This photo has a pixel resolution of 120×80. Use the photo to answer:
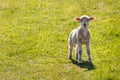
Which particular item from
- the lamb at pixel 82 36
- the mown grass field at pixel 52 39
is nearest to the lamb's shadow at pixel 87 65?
the mown grass field at pixel 52 39

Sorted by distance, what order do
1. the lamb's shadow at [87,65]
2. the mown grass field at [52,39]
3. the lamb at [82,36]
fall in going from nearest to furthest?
the mown grass field at [52,39] < the lamb's shadow at [87,65] < the lamb at [82,36]

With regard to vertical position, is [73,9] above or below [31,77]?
above

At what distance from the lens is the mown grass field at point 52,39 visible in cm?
1883

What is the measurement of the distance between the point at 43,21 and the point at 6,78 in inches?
443

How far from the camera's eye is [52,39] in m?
24.5

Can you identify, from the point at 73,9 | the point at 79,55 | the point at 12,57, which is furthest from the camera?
the point at 73,9

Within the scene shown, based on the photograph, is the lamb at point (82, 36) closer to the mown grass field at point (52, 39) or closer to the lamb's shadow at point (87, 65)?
the lamb's shadow at point (87, 65)

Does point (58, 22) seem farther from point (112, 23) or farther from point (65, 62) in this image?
point (65, 62)

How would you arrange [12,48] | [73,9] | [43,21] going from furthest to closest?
[73,9]
[43,21]
[12,48]

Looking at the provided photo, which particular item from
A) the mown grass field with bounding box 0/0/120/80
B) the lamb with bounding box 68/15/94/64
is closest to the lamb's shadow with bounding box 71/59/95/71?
the mown grass field with bounding box 0/0/120/80

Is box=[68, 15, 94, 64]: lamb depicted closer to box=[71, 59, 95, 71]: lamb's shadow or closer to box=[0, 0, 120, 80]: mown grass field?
box=[71, 59, 95, 71]: lamb's shadow

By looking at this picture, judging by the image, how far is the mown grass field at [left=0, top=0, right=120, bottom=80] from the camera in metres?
18.8

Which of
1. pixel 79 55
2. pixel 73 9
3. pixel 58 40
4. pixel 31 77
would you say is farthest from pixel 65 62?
pixel 73 9

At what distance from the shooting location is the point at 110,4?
33031 millimetres
